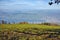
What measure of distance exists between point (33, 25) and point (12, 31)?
3.00 ft

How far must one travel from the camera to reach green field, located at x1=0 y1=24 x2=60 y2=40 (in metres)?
7.82

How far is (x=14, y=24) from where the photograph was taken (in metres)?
8.10

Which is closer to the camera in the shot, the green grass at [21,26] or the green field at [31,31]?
the green field at [31,31]

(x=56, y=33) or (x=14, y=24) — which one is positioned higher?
(x=14, y=24)

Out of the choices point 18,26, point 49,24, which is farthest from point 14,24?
point 49,24

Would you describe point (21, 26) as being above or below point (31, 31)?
above

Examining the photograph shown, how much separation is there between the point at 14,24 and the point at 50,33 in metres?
1.56

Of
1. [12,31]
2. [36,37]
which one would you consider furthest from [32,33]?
[12,31]

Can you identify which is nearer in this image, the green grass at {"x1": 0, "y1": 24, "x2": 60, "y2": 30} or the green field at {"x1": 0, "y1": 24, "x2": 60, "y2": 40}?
the green field at {"x1": 0, "y1": 24, "x2": 60, "y2": 40}

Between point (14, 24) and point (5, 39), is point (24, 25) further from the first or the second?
point (5, 39)

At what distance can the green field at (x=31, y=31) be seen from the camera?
7820mm

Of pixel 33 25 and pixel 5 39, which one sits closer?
pixel 5 39

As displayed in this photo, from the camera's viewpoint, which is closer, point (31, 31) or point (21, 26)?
point (31, 31)

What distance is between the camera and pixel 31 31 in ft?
26.8
